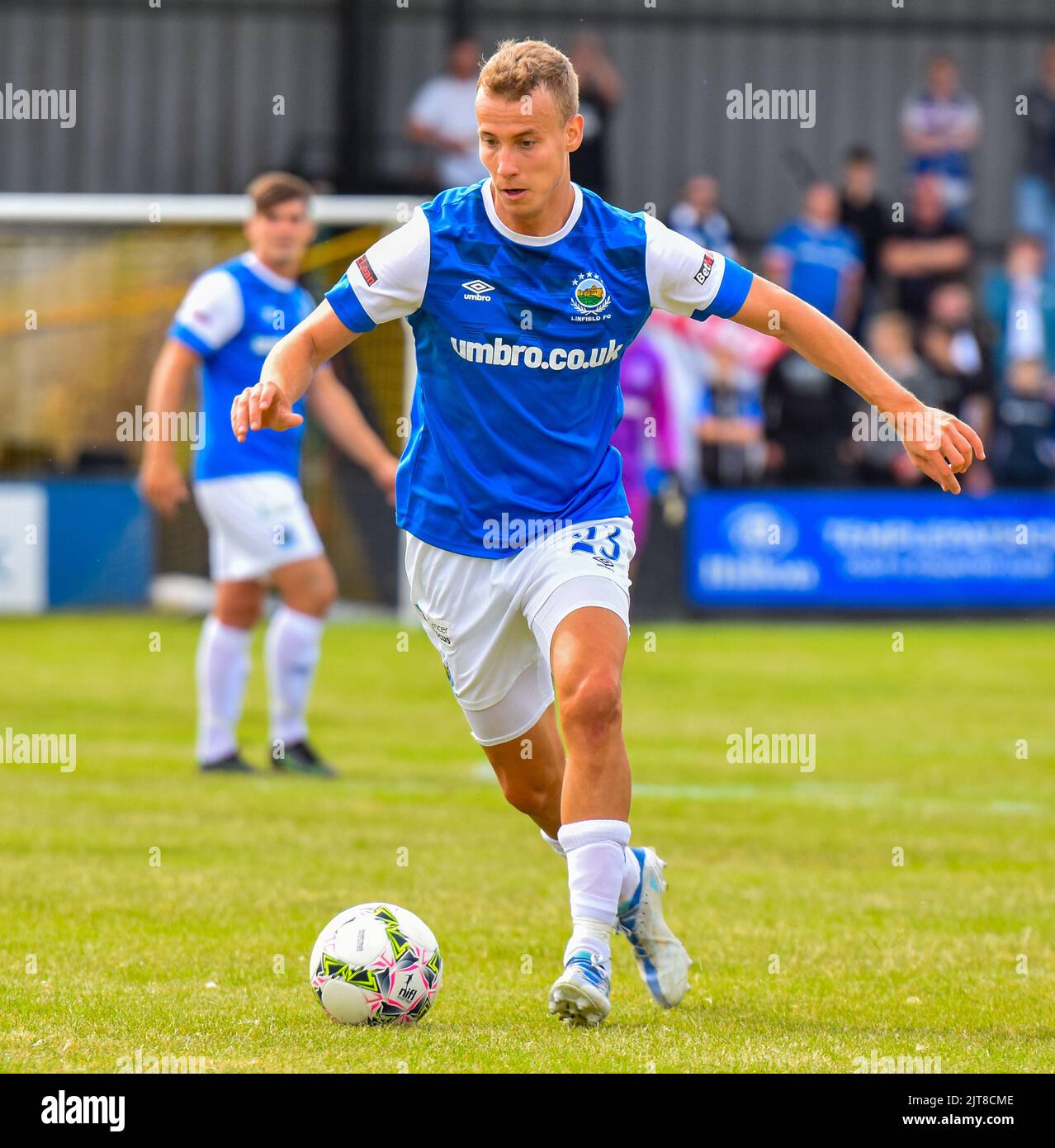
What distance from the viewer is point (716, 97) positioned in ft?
66.8

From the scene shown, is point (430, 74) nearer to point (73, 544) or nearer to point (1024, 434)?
point (73, 544)

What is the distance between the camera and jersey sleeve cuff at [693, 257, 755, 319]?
5.00 meters

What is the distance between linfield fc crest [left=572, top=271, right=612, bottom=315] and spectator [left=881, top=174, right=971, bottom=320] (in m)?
14.4

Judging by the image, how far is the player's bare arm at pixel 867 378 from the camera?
4785 millimetres

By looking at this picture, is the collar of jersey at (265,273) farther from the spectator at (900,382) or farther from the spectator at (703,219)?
the spectator at (900,382)

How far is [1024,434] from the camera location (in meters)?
18.4

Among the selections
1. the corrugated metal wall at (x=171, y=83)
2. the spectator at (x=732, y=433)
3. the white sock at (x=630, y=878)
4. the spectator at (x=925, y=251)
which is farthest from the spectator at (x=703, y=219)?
the white sock at (x=630, y=878)

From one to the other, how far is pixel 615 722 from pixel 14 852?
3312 mm

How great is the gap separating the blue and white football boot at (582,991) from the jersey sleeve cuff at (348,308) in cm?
163

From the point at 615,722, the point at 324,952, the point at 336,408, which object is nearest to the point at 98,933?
the point at 324,952

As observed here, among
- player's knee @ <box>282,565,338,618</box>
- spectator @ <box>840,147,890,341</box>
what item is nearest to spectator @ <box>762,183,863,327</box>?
spectator @ <box>840,147,890,341</box>

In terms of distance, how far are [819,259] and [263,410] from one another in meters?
14.1
